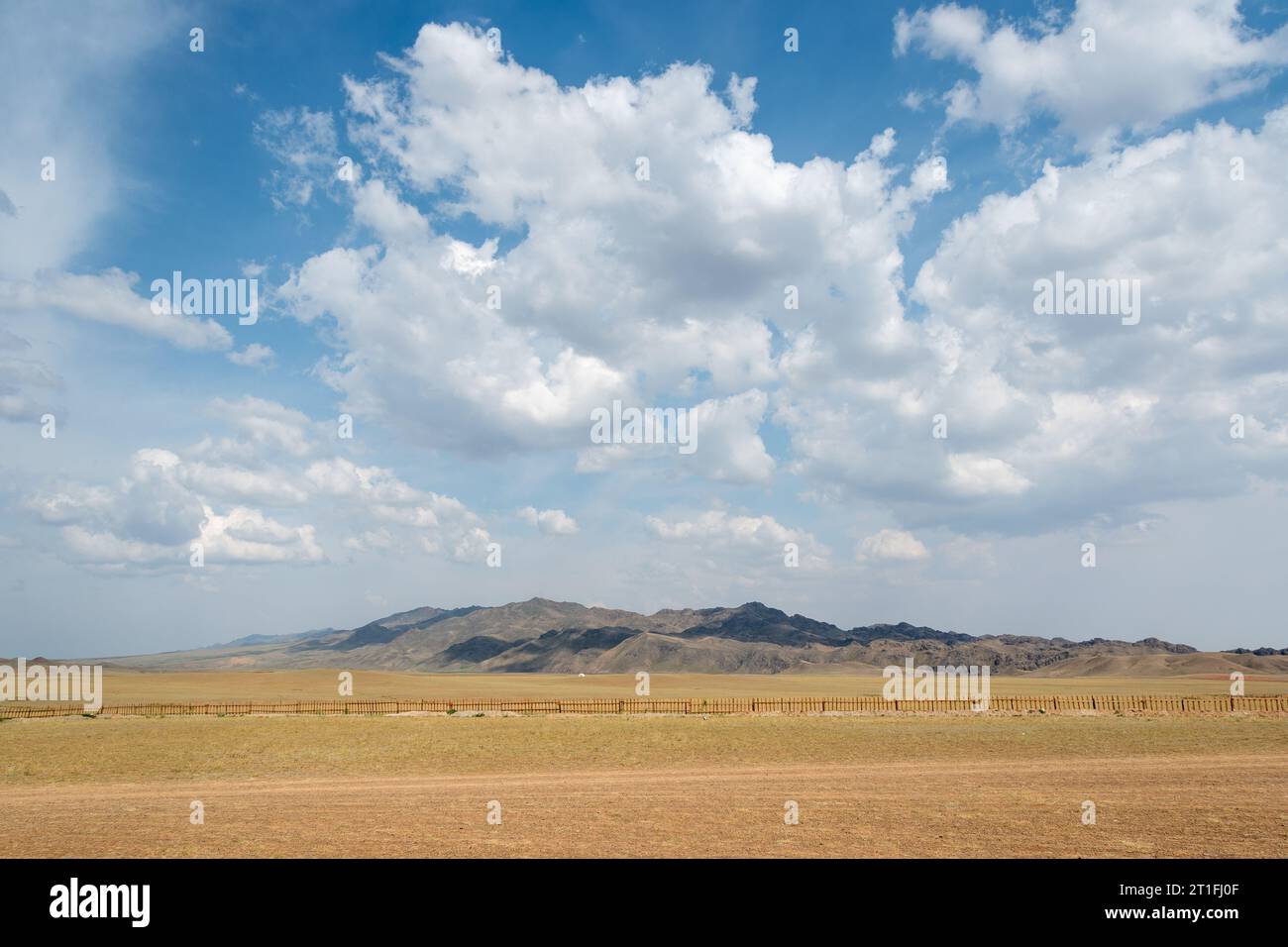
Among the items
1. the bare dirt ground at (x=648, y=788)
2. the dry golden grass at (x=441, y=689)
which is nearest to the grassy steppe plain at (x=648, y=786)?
the bare dirt ground at (x=648, y=788)

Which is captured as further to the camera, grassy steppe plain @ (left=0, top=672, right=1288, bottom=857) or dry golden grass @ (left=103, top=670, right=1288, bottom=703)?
dry golden grass @ (left=103, top=670, right=1288, bottom=703)

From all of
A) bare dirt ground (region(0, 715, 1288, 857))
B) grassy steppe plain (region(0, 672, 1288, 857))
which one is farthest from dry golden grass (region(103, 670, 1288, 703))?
bare dirt ground (region(0, 715, 1288, 857))

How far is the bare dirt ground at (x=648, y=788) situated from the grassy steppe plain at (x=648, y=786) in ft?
0.37

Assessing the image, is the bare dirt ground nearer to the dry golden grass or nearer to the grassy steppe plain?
the grassy steppe plain

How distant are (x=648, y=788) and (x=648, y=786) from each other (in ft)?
1.59

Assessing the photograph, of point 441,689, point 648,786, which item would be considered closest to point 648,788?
point 648,786

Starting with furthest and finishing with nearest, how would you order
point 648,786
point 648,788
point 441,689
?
point 441,689 → point 648,786 → point 648,788

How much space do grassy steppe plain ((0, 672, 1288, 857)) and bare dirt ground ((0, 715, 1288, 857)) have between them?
114 millimetres

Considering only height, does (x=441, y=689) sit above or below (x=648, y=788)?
below

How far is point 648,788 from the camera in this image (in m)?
26.4

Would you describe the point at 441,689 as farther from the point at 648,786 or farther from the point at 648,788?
the point at 648,788

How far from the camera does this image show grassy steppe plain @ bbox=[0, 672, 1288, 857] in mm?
17859
